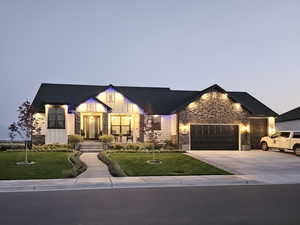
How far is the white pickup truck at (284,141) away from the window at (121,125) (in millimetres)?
13085

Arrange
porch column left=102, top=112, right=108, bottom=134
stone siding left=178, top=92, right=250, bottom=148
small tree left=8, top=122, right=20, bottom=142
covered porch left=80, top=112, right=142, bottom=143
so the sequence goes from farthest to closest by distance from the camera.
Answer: covered porch left=80, top=112, right=142, bottom=143, porch column left=102, top=112, right=108, bottom=134, stone siding left=178, top=92, right=250, bottom=148, small tree left=8, top=122, right=20, bottom=142

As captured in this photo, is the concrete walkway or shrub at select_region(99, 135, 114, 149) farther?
shrub at select_region(99, 135, 114, 149)

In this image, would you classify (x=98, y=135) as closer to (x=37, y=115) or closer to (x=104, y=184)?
(x=37, y=115)

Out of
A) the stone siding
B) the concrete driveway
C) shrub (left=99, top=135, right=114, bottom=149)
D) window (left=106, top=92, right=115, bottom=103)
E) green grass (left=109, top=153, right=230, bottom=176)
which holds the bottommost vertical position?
the concrete driveway

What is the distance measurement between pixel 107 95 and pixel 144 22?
27.4 ft

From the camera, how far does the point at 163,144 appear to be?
2555cm

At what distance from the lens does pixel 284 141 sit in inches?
896

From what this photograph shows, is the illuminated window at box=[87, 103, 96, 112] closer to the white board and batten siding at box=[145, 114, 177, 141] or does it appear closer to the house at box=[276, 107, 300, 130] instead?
the white board and batten siding at box=[145, 114, 177, 141]

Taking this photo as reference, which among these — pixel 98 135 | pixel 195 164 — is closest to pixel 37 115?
pixel 98 135

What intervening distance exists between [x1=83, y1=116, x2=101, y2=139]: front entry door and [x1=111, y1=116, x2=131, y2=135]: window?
148 cm

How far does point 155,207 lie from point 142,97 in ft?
75.2

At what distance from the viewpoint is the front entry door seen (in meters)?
26.9

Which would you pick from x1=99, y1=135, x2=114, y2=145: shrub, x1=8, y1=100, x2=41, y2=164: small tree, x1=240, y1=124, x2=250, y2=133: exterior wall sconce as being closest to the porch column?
x1=99, y1=135, x2=114, y2=145: shrub

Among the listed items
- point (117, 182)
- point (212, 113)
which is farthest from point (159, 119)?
point (117, 182)
